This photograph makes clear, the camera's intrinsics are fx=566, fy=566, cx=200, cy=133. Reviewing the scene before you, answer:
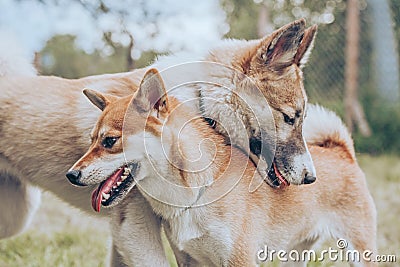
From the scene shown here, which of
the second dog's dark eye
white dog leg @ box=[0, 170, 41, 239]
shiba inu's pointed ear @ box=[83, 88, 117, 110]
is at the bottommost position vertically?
white dog leg @ box=[0, 170, 41, 239]

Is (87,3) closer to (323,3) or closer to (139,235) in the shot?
(139,235)

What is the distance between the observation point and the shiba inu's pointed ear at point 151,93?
5.09 ft

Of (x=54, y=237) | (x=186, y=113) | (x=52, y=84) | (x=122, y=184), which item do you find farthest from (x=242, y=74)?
(x=54, y=237)

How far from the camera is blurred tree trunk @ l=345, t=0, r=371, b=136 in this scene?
5375 mm

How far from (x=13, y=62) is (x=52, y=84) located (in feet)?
0.81

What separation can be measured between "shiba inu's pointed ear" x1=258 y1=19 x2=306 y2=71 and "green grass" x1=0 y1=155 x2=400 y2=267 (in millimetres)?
847

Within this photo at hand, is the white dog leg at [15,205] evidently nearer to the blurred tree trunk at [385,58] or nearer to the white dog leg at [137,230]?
the white dog leg at [137,230]

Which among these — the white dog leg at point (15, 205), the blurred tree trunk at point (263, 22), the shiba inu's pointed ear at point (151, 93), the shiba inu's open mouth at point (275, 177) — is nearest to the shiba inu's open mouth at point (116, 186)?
the shiba inu's pointed ear at point (151, 93)

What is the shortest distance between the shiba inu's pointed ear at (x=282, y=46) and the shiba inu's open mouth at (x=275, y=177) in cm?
32

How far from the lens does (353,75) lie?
556 cm

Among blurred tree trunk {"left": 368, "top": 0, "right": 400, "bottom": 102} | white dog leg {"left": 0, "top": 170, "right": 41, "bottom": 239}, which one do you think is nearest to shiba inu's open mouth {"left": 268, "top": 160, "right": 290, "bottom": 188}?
white dog leg {"left": 0, "top": 170, "right": 41, "bottom": 239}

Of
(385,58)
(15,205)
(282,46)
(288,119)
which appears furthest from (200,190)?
(385,58)

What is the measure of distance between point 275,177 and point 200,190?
10.6 inches

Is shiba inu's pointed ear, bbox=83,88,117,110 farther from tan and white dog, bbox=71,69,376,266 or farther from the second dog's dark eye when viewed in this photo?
the second dog's dark eye
